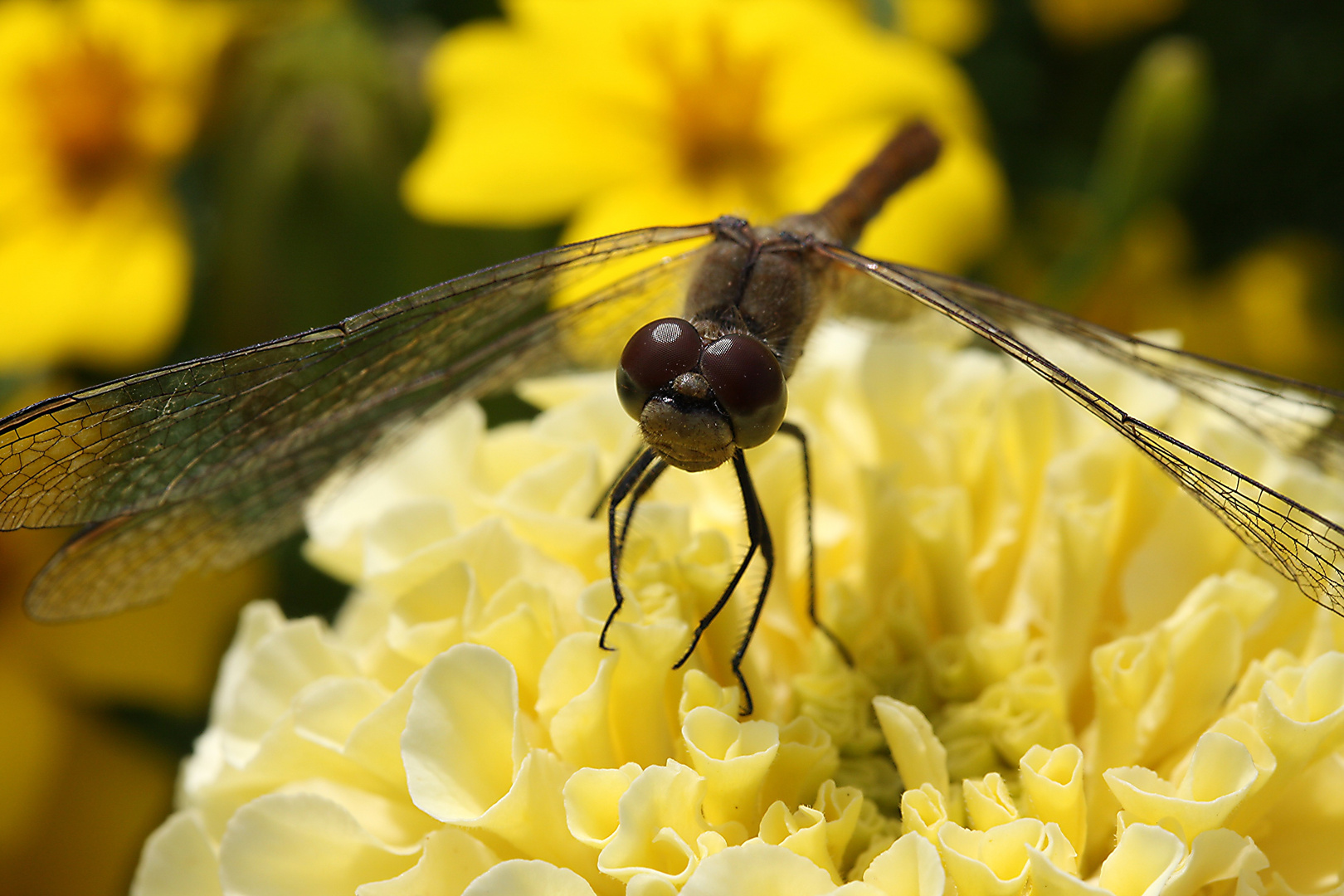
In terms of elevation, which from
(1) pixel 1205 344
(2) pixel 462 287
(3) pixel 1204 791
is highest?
(1) pixel 1205 344

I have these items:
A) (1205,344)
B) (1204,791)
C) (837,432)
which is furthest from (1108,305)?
(1204,791)

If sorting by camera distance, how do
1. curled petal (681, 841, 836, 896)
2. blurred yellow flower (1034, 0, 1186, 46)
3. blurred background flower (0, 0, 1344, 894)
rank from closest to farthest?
1. curled petal (681, 841, 836, 896)
2. blurred background flower (0, 0, 1344, 894)
3. blurred yellow flower (1034, 0, 1186, 46)

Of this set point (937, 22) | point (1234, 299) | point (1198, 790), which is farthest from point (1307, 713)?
point (1234, 299)

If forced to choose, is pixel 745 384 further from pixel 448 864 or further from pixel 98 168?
pixel 98 168

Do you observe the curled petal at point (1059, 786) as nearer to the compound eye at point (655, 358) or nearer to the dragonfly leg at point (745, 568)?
the dragonfly leg at point (745, 568)

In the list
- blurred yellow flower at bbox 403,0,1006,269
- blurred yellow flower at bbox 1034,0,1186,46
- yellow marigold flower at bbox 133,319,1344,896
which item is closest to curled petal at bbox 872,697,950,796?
yellow marigold flower at bbox 133,319,1344,896

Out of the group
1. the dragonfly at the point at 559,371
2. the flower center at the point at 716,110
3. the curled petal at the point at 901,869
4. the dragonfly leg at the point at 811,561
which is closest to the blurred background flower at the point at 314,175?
the flower center at the point at 716,110

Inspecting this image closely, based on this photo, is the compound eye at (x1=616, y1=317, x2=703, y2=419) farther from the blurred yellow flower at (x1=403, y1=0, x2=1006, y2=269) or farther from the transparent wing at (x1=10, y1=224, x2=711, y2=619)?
the blurred yellow flower at (x1=403, y1=0, x2=1006, y2=269)

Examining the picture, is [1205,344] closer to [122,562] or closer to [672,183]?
[672,183]
